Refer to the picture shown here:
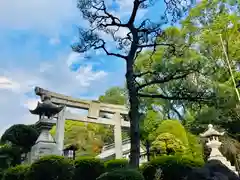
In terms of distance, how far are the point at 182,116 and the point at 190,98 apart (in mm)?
10934

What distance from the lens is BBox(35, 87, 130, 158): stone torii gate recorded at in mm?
13712

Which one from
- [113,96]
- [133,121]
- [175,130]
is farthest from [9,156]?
[113,96]

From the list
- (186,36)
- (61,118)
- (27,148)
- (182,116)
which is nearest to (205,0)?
(186,36)

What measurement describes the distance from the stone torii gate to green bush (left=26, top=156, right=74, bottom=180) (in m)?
7.73

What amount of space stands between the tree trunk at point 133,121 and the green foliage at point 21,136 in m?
3.35

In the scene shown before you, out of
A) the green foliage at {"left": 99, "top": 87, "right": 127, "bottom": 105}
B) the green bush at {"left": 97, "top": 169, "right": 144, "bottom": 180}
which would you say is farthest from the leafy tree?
the green foliage at {"left": 99, "top": 87, "right": 127, "bottom": 105}

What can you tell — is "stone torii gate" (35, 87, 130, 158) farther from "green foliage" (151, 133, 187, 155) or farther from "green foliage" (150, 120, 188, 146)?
"green foliage" (151, 133, 187, 155)

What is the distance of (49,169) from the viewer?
17.2 feet

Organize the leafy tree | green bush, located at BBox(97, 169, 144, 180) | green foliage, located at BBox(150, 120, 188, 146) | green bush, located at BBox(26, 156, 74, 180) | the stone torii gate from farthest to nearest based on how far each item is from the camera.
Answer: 1. the stone torii gate
2. green foliage, located at BBox(150, 120, 188, 146)
3. the leafy tree
4. green bush, located at BBox(26, 156, 74, 180)
5. green bush, located at BBox(97, 169, 144, 180)

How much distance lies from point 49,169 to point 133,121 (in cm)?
174

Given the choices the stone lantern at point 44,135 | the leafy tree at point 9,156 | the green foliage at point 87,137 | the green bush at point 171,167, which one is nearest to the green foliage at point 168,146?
the stone lantern at point 44,135

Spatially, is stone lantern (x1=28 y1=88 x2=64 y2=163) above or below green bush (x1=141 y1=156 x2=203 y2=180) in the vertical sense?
above

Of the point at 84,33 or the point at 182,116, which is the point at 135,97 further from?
the point at 182,116

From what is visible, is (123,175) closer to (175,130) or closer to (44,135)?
(44,135)
